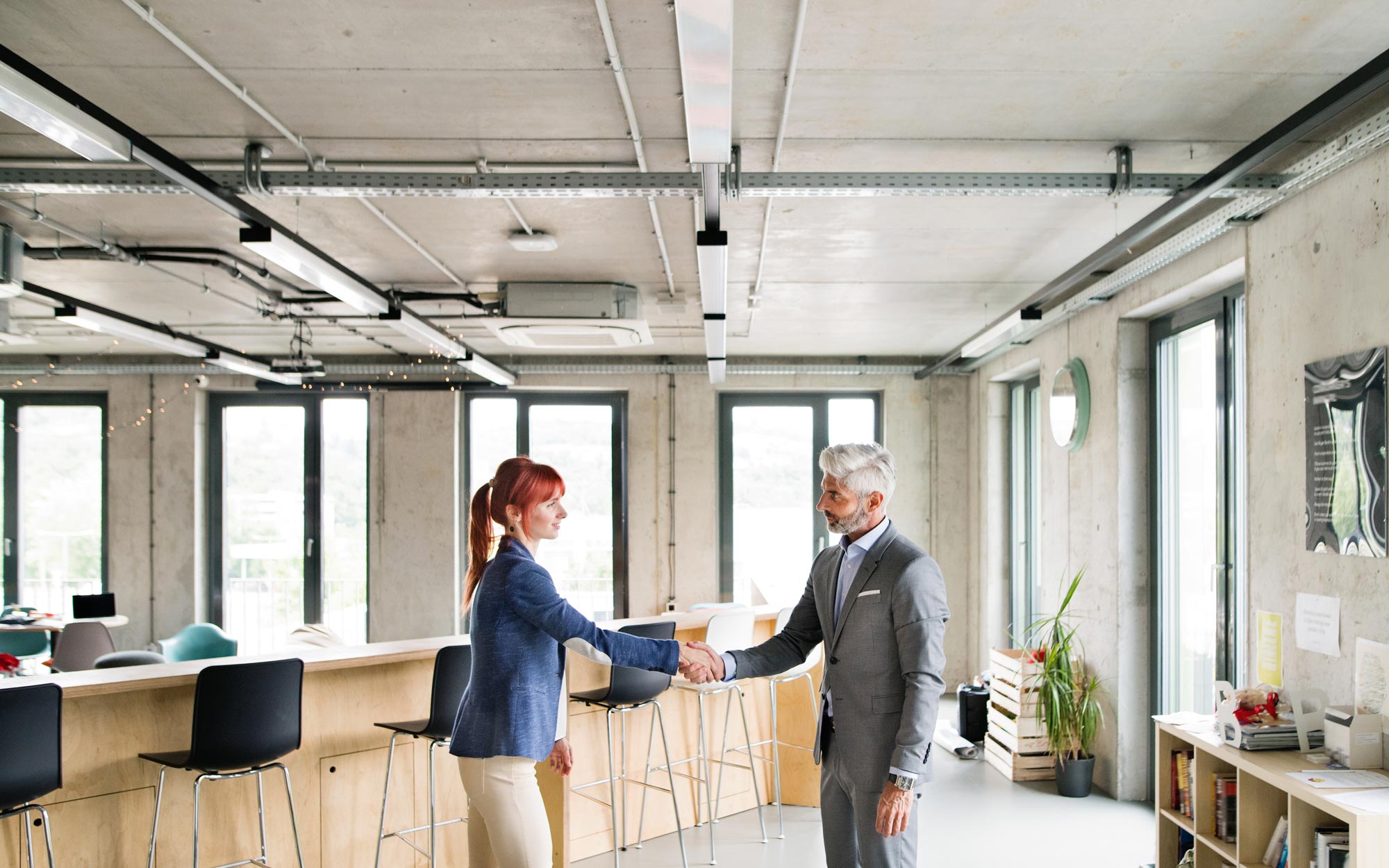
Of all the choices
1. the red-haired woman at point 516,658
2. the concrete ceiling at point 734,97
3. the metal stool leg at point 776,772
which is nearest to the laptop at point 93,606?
the concrete ceiling at point 734,97

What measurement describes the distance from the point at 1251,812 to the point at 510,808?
8.84 feet

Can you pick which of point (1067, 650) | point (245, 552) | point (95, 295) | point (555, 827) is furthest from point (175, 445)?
point (1067, 650)

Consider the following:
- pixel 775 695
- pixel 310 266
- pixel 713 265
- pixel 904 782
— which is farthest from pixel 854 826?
pixel 310 266

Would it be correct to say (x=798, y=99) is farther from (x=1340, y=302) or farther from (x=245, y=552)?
(x=245, y=552)

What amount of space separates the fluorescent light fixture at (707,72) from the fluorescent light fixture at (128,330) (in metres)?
4.89

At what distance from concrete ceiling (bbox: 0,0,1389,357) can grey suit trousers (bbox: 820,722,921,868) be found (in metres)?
2.23

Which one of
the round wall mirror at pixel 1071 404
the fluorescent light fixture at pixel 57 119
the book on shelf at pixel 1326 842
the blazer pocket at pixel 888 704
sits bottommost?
the book on shelf at pixel 1326 842

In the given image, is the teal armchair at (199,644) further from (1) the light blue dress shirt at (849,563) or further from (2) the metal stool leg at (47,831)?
(1) the light blue dress shirt at (849,563)

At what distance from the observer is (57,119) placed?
9.23ft

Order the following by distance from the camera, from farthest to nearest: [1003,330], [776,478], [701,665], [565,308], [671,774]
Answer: [776,478]
[565,308]
[1003,330]
[671,774]
[701,665]

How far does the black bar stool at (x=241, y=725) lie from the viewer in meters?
3.57

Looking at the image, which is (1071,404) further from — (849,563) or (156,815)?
(156,815)

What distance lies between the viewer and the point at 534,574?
2.75 metres

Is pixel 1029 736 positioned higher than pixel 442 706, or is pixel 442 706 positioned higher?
pixel 442 706
